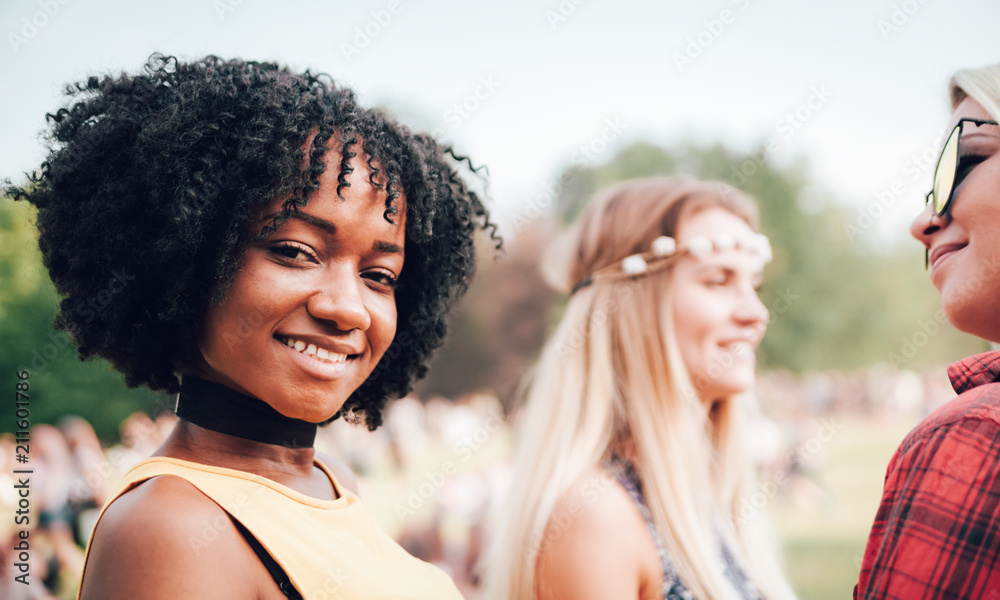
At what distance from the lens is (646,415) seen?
260 centimetres

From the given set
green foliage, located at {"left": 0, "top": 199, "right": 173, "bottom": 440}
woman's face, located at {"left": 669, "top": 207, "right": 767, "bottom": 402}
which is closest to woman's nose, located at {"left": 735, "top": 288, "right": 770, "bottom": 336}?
woman's face, located at {"left": 669, "top": 207, "right": 767, "bottom": 402}

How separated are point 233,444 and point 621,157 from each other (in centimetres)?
2390

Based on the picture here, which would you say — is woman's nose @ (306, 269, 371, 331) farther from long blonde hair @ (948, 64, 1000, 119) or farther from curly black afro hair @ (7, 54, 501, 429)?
long blonde hair @ (948, 64, 1000, 119)

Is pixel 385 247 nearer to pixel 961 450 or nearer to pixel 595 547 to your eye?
pixel 595 547

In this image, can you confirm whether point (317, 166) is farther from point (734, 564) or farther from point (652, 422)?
point (734, 564)

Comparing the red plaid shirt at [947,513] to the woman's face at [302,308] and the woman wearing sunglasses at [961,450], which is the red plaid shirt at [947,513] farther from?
the woman's face at [302,308]

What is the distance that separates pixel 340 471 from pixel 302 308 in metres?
0.84

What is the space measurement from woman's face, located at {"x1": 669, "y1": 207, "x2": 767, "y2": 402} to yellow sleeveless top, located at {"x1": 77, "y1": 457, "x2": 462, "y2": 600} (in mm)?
1411

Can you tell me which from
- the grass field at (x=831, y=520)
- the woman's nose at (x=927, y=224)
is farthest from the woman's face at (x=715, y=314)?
the grass field at (x=831, y=520)

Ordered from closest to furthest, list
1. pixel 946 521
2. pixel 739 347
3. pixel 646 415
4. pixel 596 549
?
1. pixel 946 521
2. pixel 596 549
3. pixel 646 415
4. pixel 739 347

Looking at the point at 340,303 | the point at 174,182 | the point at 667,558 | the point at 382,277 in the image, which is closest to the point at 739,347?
the point at 667,558

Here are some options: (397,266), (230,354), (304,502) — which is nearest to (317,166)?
(397,266)

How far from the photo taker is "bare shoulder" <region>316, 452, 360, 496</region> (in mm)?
2176

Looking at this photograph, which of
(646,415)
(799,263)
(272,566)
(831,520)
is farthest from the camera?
(799,263)
